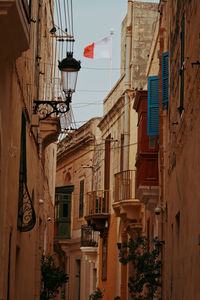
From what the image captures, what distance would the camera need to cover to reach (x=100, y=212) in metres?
30.5

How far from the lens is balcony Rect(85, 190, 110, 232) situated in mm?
30297

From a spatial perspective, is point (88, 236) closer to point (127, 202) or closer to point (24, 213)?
point (127, 202)

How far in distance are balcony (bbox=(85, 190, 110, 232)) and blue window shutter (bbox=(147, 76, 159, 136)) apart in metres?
11.2

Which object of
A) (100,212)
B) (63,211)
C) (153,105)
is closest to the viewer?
(153,105)

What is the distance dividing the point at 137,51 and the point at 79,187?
40.7ft

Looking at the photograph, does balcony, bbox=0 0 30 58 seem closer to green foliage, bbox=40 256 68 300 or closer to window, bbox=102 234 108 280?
green foliage, bbox=40 256 68 300

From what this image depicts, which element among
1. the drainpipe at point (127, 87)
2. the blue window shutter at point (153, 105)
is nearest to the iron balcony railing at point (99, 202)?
the drainpipe at point (127, 87)

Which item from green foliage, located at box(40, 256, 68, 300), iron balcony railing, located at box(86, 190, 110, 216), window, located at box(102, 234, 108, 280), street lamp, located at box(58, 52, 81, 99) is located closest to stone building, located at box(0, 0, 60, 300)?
street lamp, located at box(58, 52, 81, 99)

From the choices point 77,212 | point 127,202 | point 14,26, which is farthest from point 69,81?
point 77,212

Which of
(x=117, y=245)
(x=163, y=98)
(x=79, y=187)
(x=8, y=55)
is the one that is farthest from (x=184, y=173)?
(x=79, y=187)

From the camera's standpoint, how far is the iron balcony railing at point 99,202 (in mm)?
30438

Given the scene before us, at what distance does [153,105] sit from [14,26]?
11.4m

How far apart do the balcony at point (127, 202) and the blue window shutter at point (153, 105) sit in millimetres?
5467

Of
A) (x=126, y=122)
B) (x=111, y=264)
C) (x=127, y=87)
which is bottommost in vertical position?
(x=111, y=264)
